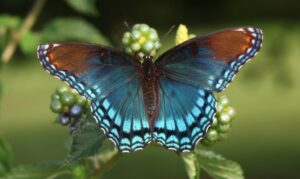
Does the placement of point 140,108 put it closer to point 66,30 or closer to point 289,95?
point 66,30

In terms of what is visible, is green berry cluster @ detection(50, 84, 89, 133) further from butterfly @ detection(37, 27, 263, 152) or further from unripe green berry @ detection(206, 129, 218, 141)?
unripe green berry @ detection(206, 129, 218, 141)

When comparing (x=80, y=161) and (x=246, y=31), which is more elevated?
(x=246, y=31)

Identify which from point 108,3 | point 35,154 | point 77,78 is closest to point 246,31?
point 77,78

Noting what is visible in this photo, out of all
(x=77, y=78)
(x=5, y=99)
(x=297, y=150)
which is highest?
(x=77, y=78)

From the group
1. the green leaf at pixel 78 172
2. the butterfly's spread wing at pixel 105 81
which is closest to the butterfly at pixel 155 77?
the butterfly's spread wing at pixel 105 81

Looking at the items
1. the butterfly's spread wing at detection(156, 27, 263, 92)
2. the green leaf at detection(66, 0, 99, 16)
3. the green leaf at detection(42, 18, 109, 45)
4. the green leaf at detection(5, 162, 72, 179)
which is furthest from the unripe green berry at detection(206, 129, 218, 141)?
the green leaf at detection(42, 18, 109, 45)

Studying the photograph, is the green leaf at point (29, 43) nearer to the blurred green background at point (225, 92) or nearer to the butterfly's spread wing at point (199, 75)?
the blurred green background at point (225, 92)
